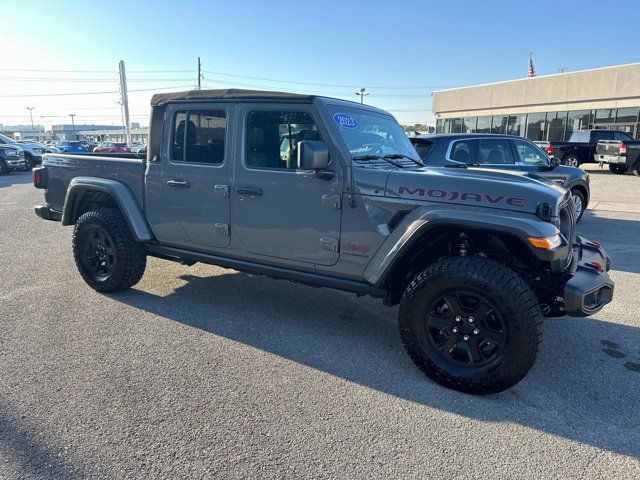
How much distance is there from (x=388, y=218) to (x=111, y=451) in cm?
221

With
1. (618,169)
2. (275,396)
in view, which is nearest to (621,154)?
(618,169)

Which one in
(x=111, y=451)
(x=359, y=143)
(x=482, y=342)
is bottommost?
(x=111, y=451)

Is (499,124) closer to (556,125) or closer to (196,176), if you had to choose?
(556,125)

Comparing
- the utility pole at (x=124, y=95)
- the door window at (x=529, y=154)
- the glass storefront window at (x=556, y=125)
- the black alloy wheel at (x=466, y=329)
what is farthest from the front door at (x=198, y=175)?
the utility pole at (x=124, y=95)

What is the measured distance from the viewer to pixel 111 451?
2.39m

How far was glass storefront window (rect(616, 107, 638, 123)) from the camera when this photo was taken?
26922 millimetres

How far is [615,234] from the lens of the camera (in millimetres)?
8164

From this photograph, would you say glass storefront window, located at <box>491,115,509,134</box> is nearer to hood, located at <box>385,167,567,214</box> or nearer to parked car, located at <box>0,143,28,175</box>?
parked car, located at <box>0,143,28,175</box>

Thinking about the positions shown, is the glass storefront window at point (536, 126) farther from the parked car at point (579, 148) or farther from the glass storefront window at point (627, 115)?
the parked car at point (579, 148)

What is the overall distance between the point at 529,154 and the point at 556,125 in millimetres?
26943

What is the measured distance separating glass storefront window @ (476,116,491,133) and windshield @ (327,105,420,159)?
35.2 m

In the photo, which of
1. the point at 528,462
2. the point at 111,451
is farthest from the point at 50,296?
the point at 528,462

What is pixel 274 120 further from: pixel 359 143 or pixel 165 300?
pixel 165 300

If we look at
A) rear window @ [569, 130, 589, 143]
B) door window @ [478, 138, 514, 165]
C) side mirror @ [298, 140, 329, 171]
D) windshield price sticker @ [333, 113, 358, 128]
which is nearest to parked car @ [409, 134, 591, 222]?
door window @ [478, 138, 514, 165]
